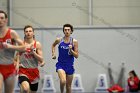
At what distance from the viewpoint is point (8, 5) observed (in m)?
17.0

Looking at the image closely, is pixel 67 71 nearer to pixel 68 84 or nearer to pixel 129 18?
pixel 68 84

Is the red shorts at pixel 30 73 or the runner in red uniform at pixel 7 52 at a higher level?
the runner in red uniform at pixel 7 52

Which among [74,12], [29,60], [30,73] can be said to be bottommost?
[30,73]

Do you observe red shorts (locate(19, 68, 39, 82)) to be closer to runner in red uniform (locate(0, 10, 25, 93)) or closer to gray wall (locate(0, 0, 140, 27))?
runner in red uniform (locate(0, 10, 25, 93))

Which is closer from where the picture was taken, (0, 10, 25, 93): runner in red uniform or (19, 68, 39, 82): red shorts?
(0, 10, 25, 93): runner in red uniform

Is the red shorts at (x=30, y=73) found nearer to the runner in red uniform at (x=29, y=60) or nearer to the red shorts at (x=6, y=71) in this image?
the runner in red uniform at (x=29, y=60)

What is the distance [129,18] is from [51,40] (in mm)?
2993

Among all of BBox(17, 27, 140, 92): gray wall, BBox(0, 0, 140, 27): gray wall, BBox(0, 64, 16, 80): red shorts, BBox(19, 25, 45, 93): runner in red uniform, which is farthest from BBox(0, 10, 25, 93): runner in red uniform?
BBox(0, 0, 140, 27): gray wall

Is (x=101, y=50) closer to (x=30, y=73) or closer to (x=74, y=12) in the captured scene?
(x=74, y=12)

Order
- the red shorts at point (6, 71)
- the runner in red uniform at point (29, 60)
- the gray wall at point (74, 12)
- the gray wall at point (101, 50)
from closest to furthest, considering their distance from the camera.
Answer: the red shorts at point (6, 71) < the runner in red uniform at point (29, 60) < the gray wall at point (101, 50) < the gray wall at point (74, 12)

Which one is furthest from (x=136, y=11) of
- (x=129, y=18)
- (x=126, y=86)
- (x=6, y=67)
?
(x=6, y=67)

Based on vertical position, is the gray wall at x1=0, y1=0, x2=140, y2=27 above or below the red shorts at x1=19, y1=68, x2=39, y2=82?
above

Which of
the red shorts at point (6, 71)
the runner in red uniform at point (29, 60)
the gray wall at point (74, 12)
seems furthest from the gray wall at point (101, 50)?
the red shorts at point (6, 71)

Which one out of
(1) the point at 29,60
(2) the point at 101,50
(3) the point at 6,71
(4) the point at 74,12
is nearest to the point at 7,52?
(3) the point at 6,71
